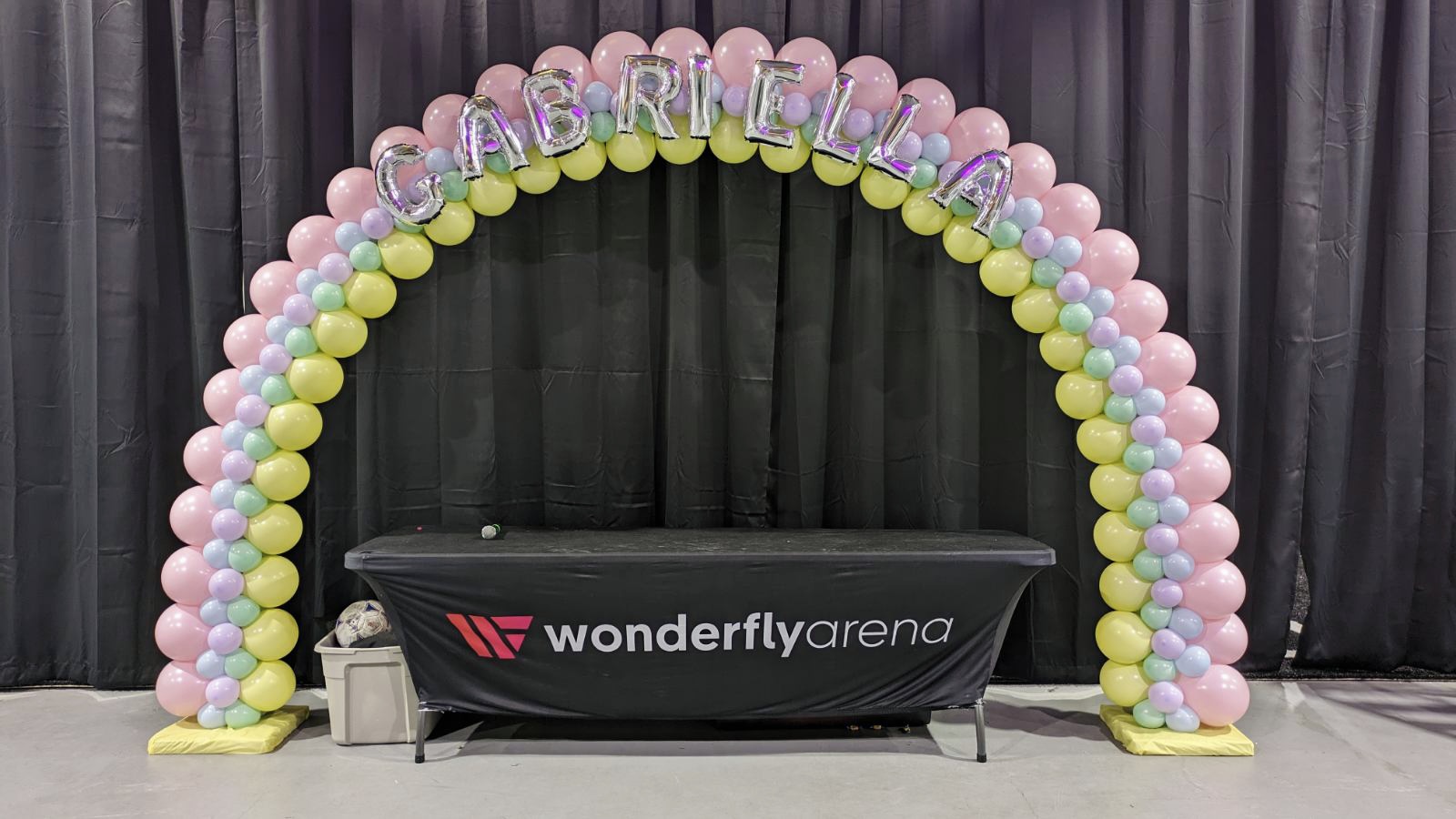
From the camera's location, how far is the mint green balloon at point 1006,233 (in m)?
2.85

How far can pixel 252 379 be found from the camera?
2830 mm

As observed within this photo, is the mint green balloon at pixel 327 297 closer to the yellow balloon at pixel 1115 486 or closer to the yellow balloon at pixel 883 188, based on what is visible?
the yellow balloon at pixel 883 188

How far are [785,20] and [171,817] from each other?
308 centimetres

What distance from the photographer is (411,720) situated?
2809 mm

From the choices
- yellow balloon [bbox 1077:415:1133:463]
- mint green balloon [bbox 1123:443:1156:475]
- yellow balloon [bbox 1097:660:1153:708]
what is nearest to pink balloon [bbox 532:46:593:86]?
yellow balloon [bbox 1077:415:1133:463]

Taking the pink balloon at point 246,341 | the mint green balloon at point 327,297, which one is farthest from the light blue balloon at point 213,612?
the mint green balloon at point 327,297

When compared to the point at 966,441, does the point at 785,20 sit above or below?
above

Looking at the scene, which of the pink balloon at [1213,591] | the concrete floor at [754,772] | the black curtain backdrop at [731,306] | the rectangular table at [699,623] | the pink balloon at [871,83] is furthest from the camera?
the black curtain backdrop at [731,306]

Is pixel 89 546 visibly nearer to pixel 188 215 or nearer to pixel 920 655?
pixel 188 215

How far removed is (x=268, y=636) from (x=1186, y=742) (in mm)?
2851

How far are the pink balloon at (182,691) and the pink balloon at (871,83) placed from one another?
272 centimetres

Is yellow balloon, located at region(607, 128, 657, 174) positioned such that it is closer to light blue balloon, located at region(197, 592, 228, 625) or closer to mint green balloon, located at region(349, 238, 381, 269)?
mint green balloon, located at region(349, 238, 381, 269)

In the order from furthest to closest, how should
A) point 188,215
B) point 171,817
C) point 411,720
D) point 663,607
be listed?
point 188,215, point 411,720, point 663,607, point 171,817

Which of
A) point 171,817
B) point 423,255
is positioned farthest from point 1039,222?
point 171,817
